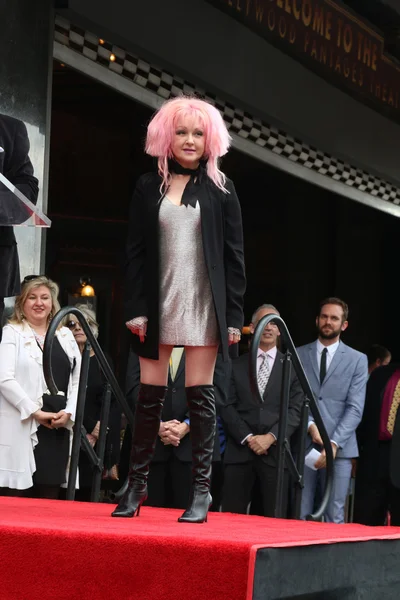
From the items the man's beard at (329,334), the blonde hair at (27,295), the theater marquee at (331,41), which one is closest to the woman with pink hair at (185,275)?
the blonde hair at (27,295)

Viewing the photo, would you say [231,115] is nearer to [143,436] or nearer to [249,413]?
[249,413]

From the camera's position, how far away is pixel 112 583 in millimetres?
3115

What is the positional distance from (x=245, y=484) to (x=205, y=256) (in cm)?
279

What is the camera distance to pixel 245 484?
20.9 ft

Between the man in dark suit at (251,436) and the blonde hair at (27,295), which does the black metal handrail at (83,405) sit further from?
the man in dark suit at (251,436)

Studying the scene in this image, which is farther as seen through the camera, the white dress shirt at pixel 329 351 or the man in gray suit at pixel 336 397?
the white dress shirt at pixel 329 351

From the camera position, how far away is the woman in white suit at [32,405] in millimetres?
5516

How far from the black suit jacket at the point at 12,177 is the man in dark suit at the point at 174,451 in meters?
1.92

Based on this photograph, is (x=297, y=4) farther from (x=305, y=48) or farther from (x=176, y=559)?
(x=176, y=559)

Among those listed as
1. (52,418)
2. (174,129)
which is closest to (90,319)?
(52,418)

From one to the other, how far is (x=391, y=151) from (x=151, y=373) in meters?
7.09

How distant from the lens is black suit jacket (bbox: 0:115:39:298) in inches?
155

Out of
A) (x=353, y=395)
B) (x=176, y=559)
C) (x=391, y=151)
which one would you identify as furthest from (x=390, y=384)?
(x=176, y=559)

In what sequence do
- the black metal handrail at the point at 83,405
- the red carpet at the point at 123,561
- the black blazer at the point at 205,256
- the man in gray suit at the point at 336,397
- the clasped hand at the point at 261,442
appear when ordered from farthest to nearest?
the man in gray suit at the point at 336,397, the clasped hand at the point at 261,442, the black metal handrail at the point at 83,405, the black blazer at the point at 205,256, the red carpet at the point at 123,561
